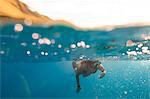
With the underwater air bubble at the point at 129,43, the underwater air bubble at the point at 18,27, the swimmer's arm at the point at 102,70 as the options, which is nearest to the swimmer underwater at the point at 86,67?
the swimmer's arm at the point at 102,70

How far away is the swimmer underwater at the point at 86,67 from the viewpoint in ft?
5.53

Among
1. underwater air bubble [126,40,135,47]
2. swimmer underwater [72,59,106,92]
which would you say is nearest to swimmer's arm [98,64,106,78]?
swimmer underwater [72,59,106,92]

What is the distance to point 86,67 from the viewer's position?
1.69 metres

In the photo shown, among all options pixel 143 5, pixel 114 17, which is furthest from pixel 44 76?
pixel 143 5

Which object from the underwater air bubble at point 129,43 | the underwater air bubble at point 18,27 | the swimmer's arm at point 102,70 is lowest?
the swimmer's arm at point 102,70

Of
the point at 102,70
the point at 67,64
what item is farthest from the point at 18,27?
the point at 102,70

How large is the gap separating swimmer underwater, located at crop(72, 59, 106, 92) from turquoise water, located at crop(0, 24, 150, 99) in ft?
Answer: 0.07

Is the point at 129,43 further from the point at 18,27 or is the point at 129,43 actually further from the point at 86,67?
the point at 18,27

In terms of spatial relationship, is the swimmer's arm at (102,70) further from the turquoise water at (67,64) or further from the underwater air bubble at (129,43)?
the underwater air bubble at (129,43)

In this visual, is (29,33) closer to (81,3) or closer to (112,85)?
(81,3)

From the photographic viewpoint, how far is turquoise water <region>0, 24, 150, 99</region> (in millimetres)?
1665

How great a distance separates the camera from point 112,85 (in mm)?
1676

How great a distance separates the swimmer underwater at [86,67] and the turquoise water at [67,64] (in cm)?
2

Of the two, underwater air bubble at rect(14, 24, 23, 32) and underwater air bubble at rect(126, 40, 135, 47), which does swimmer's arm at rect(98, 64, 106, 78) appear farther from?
underwater air bubble at rect(14, 24, 23, 32)
